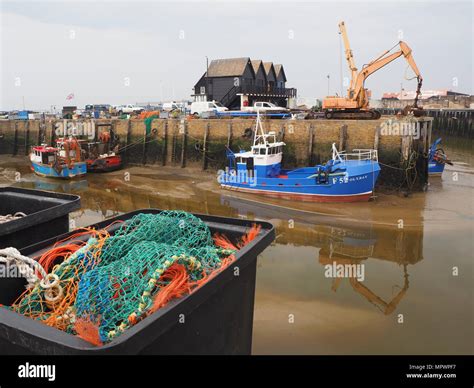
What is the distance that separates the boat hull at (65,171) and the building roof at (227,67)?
66.4 ft

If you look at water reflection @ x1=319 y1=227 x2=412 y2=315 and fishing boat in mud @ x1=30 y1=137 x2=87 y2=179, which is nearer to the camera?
water reflection @ x1=319 y1=227 x2=412 y2=315

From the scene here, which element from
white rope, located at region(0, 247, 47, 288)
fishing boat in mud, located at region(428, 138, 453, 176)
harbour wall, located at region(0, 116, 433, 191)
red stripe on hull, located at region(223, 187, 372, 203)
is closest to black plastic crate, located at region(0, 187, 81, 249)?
white rope, located at region(0, 247, 47, 288)

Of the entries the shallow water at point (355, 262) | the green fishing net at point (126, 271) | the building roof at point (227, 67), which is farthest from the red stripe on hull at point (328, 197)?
the building roof at point (227, 67)

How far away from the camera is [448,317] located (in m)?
6.93

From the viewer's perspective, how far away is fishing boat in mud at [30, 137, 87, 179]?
68.6 feet

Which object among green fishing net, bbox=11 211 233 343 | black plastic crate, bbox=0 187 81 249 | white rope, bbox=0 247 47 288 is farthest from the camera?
black plastic crate, bbox=0 187 81 249

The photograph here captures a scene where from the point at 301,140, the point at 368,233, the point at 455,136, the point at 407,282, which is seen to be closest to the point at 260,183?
the point at 301,140

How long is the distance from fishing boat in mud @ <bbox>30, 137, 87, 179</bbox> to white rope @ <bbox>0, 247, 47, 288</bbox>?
779 inches

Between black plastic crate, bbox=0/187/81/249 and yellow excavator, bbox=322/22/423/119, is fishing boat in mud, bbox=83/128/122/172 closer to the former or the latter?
yellow excavator, bbox=322/22/423/119

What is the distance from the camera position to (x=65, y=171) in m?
20.9

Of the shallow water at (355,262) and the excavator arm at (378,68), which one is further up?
the excavator arm at (378,68)

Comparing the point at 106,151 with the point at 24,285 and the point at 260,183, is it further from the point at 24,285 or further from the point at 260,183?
the point at 24,285

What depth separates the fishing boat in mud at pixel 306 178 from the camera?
49.8 feet

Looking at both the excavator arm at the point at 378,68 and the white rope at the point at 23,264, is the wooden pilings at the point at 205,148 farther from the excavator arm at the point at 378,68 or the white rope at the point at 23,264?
the white rope at the point at 23,264
